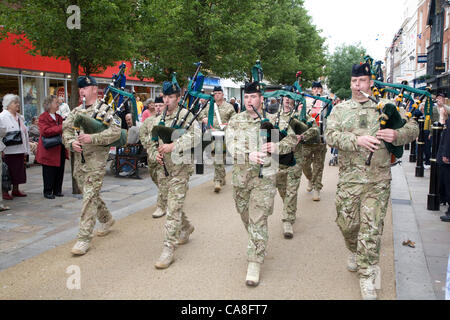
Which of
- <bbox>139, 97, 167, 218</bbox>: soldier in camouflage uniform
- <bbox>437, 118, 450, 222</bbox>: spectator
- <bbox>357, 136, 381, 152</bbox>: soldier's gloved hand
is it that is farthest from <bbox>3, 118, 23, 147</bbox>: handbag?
<bbox>437, 118, 450, 222</bbox>: spectator

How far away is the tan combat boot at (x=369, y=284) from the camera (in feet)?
12.4

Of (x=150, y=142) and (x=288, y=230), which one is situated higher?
(x=150, y=142)

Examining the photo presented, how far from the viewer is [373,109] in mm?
4070

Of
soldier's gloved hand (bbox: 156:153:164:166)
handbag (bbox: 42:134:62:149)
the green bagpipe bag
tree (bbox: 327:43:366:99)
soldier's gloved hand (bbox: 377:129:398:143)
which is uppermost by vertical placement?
tree (bbox: 327:43:366:99)

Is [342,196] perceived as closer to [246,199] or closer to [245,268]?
[246,199]

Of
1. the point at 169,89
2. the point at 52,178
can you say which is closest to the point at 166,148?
the point at 169,89

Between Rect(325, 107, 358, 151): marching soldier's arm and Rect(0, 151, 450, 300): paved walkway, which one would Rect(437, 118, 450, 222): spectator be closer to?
Rect(0, 151, 450, 300): paved walkway

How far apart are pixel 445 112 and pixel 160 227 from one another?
5998 mm

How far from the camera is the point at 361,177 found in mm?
3957

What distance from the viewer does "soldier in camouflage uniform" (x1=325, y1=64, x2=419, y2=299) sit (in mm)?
3852

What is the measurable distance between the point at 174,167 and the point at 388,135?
7.97 feet

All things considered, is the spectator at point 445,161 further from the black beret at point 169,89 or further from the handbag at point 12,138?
the handbag at point 12,138

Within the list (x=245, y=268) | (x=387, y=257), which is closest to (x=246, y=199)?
(x=245, y=268)

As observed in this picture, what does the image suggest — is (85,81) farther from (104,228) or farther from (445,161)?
(445,161)
